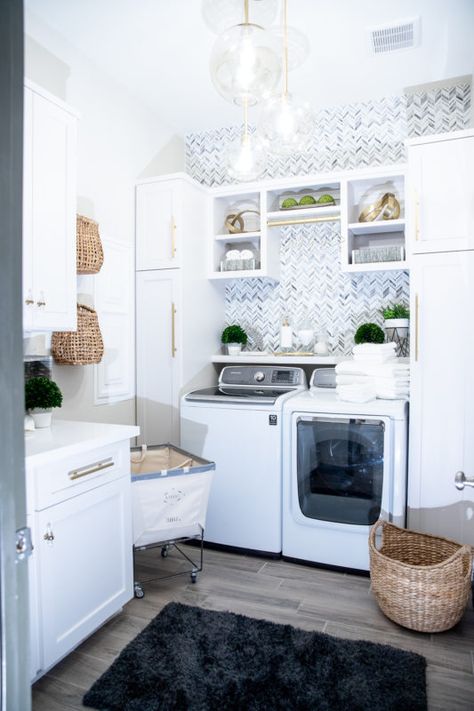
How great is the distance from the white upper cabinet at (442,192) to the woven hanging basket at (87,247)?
5.31 feet

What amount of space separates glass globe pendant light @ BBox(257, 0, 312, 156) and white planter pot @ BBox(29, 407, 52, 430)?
1.46 meters

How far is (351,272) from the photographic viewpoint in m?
3.22

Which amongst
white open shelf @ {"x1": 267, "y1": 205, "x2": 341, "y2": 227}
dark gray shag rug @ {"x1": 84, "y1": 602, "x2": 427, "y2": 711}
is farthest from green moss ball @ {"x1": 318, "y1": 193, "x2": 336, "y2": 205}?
dark gray shag rug @ {"x1": 84, "y1": 602, "x2": 427, "y2": 711}

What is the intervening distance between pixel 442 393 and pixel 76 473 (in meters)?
1.76

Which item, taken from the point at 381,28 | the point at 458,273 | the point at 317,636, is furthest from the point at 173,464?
the point at 381,28

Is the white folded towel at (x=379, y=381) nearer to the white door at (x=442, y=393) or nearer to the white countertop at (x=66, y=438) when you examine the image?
the white door at (x=442, y=393)

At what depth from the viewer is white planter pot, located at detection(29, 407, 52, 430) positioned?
2109 millimetres

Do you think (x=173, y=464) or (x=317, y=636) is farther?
(x=173, y=464)

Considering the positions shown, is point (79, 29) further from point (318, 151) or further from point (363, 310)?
point (363, 310)

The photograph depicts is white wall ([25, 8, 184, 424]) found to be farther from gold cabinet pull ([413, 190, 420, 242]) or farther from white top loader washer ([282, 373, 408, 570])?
gold cabinet pull ([413, 190, 420, 242])

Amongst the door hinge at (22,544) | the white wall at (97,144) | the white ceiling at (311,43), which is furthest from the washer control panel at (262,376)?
the door hinge at (22,544)

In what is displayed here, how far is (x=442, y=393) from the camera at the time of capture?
247cm

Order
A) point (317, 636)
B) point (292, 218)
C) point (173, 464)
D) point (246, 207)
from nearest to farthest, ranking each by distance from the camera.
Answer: point (317, 636)
point (173, 464)
point (292, 218)
point (246, 207)

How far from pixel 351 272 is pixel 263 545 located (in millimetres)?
1770
